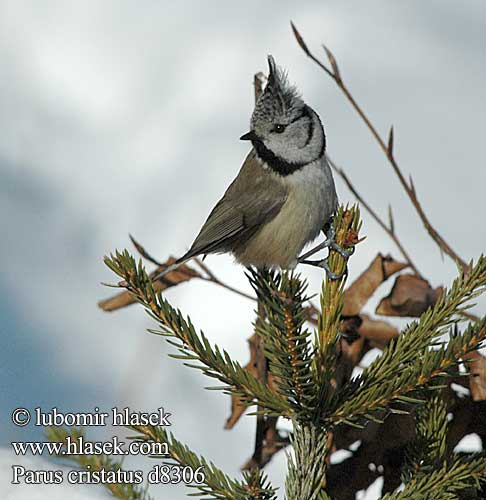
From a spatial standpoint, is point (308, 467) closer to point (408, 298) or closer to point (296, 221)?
point (408, 298)

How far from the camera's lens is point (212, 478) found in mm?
1339

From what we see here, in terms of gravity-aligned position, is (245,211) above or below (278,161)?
below

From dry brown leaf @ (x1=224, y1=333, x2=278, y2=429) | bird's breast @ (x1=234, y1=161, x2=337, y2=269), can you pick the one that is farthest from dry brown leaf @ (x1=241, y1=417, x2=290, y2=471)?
bird's breast @ (x1=234, y1=161, x2=337, y2=269)

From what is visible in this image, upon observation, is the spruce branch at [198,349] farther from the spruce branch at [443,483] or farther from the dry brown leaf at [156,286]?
the dry brown leaf at [156,286]

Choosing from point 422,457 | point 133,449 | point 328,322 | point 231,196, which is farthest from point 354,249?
point 231,196

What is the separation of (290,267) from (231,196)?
1.02 feet

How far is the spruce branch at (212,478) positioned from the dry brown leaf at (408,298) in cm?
77

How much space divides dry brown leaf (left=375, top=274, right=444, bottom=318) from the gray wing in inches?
17.0

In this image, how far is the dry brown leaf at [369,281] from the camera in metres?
1.87

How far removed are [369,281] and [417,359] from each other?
22.4 inches

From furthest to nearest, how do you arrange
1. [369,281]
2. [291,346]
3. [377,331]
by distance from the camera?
[377,331] < [369,281] < [291,346]

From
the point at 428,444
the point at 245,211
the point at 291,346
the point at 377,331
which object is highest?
the point at 245,211

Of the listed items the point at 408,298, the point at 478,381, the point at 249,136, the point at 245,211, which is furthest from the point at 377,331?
the point at 249,136

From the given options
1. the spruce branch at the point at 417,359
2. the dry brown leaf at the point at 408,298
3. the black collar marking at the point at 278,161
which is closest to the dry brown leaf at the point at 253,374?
the dry brown leaf at the point at 408,298
